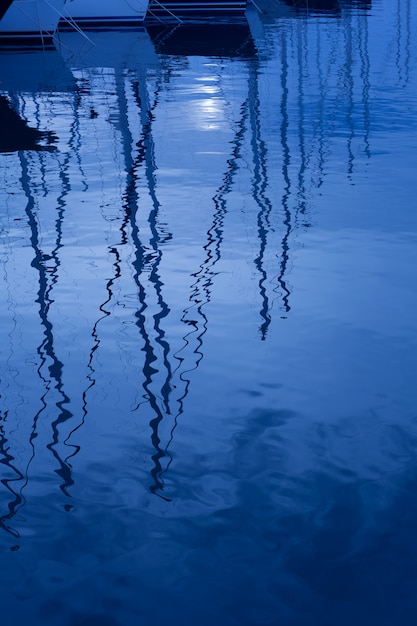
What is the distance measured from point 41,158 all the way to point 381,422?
1048 cm

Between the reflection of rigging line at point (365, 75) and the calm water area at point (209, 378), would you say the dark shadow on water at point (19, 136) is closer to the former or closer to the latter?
the calm water area at point (209, 378)

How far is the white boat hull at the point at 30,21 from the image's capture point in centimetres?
3538

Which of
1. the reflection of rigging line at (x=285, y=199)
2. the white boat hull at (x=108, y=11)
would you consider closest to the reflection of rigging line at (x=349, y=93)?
the reflection of rigging line at (x=285, y=199)

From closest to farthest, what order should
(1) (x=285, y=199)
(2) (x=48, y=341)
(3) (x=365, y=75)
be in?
(2) (x=48, y=341) < (1) (x=285, y=199) < (3) (x=365, y=75)

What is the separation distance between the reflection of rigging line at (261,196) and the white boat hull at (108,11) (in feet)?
64.0

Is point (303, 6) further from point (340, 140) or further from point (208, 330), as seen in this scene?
point (208, 330)

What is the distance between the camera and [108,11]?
40656 mm

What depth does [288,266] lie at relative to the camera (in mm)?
10352

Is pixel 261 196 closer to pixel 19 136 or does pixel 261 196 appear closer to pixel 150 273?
pixel 150 273

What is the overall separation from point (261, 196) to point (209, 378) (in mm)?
6318

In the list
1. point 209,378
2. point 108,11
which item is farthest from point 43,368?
point 108,11

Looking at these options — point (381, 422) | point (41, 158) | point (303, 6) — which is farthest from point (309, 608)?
point (303, 6)

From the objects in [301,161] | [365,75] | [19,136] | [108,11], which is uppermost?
[108,11]

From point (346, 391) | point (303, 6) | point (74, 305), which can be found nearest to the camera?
point (346, 391)
